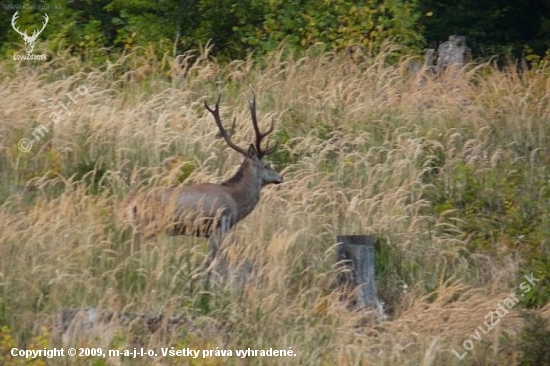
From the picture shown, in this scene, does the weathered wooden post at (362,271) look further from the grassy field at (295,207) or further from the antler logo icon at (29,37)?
the antler logo icon at (29,37)

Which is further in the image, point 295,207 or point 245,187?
point 295,207

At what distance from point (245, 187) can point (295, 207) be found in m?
1.08

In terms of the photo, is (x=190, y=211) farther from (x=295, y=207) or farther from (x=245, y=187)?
(x=295, y=207)

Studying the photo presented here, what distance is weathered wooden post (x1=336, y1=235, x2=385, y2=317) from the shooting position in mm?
11352

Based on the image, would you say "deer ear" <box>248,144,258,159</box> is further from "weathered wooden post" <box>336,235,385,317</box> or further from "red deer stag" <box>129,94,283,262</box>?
"weathered wooden post" <box>336,235,385,317</box>

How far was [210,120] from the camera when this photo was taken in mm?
15562

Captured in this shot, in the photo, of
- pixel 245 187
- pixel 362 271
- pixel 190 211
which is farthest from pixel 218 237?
pixel 362 271

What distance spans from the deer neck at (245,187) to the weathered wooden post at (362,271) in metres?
1.34

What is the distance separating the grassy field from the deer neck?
299 mm

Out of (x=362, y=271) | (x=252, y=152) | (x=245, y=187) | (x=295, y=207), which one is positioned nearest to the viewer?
(x=362, y=271)

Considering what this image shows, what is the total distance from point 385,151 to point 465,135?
1306mm

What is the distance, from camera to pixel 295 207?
13.3 meters

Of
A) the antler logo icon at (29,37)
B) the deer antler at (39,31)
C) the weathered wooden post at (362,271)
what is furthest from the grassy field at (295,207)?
the deer antler at (39,31)

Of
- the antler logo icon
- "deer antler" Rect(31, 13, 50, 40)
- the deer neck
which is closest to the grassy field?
the deer neck
